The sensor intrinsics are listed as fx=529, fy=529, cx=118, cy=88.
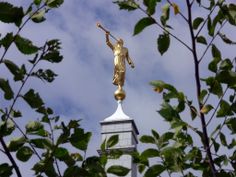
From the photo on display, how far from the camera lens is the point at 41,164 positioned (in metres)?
1.91

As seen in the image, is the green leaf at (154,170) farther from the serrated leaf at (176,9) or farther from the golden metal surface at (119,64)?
the golden metal surface at (119,64)

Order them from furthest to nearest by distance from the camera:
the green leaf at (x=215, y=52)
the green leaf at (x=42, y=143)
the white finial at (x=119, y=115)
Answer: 1. the white finial at (x=119, y=115)
2. the green leaf at (x=215, y=52)
3. the green leaf at (x=42, y=143)

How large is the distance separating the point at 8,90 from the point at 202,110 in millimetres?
699

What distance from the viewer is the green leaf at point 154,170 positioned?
7.10ft

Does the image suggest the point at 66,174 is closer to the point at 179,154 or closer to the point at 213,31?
the point at 179,154

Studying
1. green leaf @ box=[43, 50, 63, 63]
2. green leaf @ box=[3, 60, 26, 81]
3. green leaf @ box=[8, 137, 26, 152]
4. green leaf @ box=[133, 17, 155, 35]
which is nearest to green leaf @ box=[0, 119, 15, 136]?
green leaf @ box=[8, 137, 26, 152]

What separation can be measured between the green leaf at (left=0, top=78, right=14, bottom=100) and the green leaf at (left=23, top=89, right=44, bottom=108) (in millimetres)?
54

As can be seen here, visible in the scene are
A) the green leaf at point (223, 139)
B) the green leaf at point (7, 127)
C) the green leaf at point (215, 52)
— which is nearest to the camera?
the green leaf at point (7, 127)

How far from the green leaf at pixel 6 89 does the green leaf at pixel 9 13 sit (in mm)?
241

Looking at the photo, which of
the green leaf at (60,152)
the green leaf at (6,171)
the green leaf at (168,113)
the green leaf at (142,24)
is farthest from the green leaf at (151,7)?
the green leaf at (6,171)

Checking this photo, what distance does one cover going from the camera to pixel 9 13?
174 cm

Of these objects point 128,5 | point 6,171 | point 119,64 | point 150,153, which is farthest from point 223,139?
point 119,64

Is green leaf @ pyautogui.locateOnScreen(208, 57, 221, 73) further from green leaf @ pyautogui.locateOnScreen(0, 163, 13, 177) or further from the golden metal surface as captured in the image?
the golden metal surface

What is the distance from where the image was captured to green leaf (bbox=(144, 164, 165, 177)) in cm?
216
